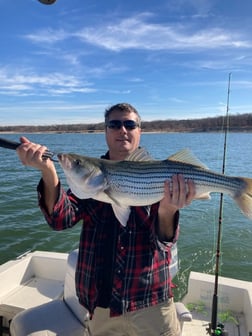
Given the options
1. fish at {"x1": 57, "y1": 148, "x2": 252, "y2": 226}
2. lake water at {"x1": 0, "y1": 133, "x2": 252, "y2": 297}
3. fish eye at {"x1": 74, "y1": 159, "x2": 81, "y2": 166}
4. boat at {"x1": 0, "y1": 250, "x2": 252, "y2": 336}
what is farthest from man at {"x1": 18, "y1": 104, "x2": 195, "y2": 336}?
lake water at {"x1": 0, "y1": 133, "x2": 252, "y2": 297}

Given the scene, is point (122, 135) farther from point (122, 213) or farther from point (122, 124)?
point (122, 213)

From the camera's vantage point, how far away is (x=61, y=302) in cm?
445

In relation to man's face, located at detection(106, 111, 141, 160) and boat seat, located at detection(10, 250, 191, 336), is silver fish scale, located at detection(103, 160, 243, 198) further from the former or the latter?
boat seat, located at detection(10, 250, 191, 336)

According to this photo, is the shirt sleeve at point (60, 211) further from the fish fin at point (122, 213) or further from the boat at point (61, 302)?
the boat at point (61, 302)

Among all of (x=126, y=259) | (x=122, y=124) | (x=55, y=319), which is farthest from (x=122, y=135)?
(x=55, y=319)

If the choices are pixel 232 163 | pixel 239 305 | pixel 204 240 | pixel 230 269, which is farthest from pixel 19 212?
pixel 232 163

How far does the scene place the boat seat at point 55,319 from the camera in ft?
12.6

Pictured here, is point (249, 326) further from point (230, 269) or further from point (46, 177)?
point (230, 269)

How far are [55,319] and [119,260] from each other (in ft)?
5.12

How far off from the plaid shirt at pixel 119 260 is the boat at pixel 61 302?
1.01 metres

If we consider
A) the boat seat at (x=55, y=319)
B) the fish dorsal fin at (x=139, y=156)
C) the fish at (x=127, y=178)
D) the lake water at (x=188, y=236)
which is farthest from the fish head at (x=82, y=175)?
the lake water at (x=188, y=236)

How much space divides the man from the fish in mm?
104

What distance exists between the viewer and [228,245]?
12.0 m

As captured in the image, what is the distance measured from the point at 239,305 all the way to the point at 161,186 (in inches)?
138
